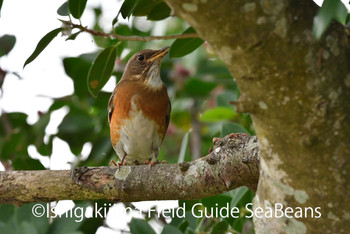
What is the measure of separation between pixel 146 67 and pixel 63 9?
247cm

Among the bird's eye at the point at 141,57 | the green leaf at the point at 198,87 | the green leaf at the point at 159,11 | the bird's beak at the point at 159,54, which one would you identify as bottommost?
the green leaf at the point at 198,87

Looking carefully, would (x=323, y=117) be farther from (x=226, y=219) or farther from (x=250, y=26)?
(x=226, y=219)

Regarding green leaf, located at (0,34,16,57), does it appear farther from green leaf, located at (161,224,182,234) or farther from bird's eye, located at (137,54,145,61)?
green leaf, located at (161,224,182,234)

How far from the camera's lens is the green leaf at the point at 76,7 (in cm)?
286

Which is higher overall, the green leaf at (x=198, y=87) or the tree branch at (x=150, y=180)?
Answer: the tree branch at (x=150, y=180)

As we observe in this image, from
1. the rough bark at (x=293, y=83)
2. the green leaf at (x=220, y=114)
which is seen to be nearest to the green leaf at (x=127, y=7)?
the rough bark at (x=293, y=83)

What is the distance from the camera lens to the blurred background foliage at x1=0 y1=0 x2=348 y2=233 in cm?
278

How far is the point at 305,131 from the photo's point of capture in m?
1.82

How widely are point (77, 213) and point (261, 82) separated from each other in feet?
4.45

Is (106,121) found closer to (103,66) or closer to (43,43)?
(103,66)

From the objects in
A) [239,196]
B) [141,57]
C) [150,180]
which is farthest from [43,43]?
[141,57]

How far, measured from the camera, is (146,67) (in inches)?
210

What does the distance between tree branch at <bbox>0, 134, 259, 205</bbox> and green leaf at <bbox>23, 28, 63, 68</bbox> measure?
852 mm

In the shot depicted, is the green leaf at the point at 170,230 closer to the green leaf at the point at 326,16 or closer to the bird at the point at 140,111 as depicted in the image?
the green leaf at the point at 326,16
